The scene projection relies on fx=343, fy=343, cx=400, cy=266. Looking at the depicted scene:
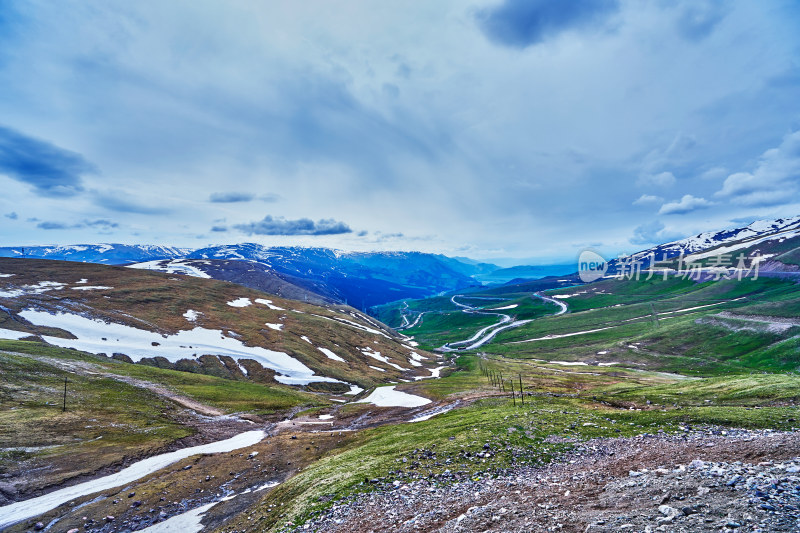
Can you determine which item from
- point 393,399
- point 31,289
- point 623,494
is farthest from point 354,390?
point 31,289

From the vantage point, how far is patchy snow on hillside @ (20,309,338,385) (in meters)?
83.0

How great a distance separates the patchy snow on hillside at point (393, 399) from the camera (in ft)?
218

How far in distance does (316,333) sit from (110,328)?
2303 inches

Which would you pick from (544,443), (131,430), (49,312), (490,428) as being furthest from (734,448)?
(49,312)

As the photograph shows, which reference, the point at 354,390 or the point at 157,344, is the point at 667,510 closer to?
the point at 354,390

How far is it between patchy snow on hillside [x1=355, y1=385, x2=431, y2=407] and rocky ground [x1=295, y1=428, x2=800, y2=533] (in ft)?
142

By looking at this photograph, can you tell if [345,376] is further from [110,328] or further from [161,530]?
[161,530]

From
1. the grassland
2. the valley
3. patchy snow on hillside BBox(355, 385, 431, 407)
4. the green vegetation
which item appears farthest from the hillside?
the green vegetation

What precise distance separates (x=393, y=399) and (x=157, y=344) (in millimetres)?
64949

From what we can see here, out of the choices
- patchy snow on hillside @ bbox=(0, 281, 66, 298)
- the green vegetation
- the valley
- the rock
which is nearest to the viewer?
the rock

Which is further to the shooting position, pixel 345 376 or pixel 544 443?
pixel 345 376

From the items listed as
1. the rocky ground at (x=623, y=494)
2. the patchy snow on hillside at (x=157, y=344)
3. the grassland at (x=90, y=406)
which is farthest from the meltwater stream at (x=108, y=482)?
the patchy snow on hillside at (x=157, y=344)

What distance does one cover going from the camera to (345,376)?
9881cm

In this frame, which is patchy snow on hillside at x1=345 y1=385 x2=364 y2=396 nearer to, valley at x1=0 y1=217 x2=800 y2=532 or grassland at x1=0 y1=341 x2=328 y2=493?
valley at x1=0 y1=217 x2=800 y2=532
